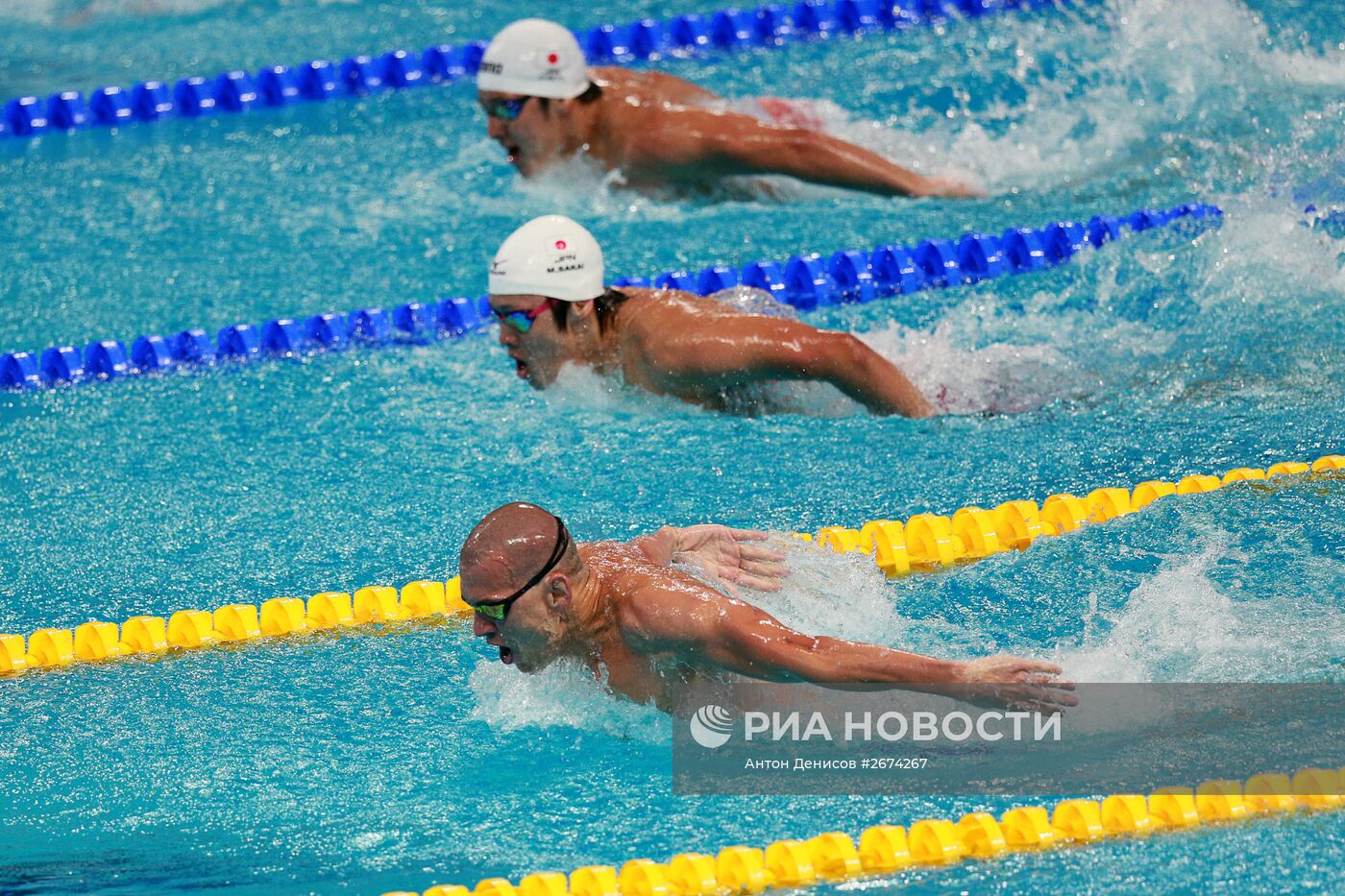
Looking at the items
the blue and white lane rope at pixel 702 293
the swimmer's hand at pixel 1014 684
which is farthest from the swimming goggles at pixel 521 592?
the blue and white lane rope at pixel 702 293

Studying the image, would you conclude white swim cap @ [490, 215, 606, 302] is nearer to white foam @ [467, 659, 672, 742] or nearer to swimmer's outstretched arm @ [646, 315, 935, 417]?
swimmer's outstretched arm @ [646, 315, 935, 417]

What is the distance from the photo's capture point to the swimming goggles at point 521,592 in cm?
303

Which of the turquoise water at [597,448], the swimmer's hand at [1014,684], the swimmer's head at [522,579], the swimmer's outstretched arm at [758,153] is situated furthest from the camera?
the swimmer's outstretched arm at [758,153]

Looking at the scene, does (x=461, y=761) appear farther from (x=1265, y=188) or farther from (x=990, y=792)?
(x=1265, y=188)

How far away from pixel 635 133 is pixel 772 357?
175cm

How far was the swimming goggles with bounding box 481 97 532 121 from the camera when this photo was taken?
557 cm

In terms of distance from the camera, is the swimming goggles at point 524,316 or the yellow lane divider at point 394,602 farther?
the swimming goggles at point 524,316

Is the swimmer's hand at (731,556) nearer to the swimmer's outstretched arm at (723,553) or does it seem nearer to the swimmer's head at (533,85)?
the swimmer's outstretched arm at (723,553)

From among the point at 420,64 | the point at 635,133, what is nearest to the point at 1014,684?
the point at 635,133

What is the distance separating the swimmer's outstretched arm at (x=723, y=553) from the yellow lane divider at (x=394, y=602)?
1.29 ft

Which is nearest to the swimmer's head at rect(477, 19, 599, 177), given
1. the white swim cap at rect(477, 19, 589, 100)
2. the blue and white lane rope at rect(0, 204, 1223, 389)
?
the white swim cap at rect(477, 19, 589, 100)

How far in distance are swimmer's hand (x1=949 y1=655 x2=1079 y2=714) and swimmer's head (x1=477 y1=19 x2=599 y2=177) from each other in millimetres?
3305

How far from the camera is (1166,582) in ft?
11.7

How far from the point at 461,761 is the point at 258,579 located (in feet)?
3.35
